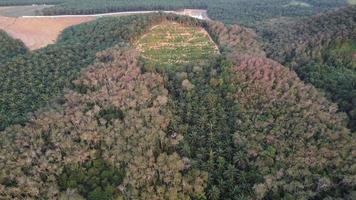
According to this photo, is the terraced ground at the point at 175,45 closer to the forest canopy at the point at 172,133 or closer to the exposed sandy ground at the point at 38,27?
the forest canopy at the point at 172,133

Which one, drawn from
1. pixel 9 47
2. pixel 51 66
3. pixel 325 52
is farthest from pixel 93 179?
pixel 9 47

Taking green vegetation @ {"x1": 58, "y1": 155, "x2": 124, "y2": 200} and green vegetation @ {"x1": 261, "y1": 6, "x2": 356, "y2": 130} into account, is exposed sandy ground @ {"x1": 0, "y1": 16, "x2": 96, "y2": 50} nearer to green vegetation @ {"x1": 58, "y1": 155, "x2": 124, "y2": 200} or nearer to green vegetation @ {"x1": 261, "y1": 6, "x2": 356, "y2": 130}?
green vegetation @ {"x1": 261, "y1": 6, "x2": 356, "y2": 130}

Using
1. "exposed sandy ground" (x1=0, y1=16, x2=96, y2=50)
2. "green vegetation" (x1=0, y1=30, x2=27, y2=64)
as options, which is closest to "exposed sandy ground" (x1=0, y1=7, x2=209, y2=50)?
"exposed sandy ground" (x1=0, y1=16, x2=96, y2=50)

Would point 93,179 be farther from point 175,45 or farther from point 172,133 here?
point 175,45

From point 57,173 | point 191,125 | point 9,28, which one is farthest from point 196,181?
point 9,28

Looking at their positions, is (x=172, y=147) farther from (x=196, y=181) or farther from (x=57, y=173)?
(x=57, y=173)
